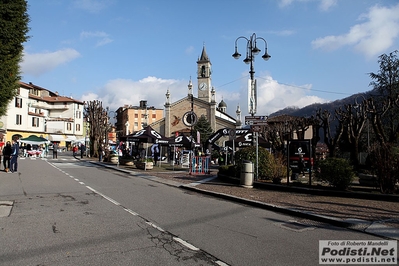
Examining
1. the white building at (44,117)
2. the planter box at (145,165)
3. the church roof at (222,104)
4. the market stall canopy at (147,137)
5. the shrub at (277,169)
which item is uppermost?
the church roof at (222,104)

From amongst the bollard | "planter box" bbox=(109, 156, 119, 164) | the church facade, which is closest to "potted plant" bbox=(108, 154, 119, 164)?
"planter box" bbox=(109, 156, 119, 164)

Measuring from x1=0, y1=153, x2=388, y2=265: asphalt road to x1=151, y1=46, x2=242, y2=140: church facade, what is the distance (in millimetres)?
54618

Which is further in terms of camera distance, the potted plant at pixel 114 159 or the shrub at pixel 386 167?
the potted plant at pixel 114 159

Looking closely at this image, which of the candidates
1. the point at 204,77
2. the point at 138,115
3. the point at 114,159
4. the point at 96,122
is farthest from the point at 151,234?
the point at 138,115

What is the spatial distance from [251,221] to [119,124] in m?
116

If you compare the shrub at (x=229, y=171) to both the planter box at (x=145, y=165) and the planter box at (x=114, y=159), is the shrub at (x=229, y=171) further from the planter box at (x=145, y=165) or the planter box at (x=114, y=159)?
the planter box at (x=114, y=159)

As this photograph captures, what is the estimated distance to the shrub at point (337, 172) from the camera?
12039 mm

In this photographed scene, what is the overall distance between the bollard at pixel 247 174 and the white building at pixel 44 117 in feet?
201

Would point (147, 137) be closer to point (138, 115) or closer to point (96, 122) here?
point (96, 122)

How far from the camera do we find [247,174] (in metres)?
14.8

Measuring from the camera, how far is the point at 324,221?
8.40 meters

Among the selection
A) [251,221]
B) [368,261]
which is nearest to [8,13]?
[251,221]

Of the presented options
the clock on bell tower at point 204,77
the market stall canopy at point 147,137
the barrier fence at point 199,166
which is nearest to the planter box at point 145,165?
the market stall canopy at point 147,137

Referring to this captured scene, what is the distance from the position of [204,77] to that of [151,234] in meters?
69.0
